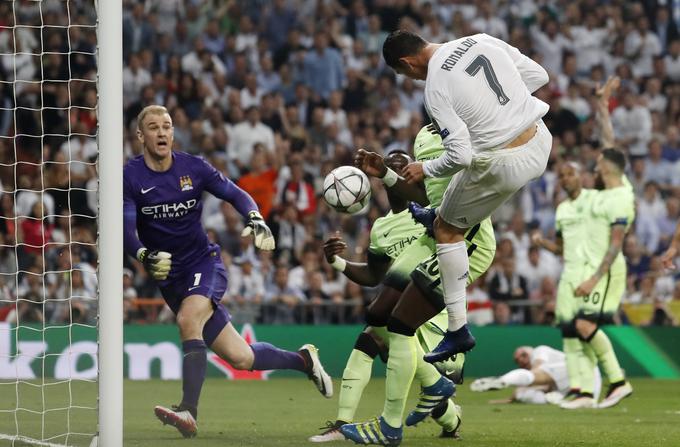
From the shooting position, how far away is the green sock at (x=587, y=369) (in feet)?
41.0

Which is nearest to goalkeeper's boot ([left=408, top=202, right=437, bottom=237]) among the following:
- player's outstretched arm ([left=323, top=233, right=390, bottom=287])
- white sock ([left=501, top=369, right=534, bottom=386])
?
player's outstretched arm ([left=323, top=233, right=390, bottom=287])

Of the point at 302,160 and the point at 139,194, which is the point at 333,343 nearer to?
the point at 302,160

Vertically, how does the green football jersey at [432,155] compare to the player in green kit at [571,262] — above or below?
above

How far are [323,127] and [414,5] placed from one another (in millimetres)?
3199

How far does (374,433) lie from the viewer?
7.91 m

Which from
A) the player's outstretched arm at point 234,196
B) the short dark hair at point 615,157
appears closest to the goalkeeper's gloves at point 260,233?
the player's outstretched arm at point 234,196

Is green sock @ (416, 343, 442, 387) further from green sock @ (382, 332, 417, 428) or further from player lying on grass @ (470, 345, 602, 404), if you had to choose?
player lying on grass @ (470, 345, 602, 404)

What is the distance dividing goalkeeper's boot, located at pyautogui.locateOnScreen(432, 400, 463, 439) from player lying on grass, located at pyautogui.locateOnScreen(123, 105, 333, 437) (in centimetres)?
145

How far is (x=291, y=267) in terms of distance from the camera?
17.0 meters

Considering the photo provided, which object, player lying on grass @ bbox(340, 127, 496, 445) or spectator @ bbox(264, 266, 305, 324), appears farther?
spectator @ bbox(264, 266, 305, 324)

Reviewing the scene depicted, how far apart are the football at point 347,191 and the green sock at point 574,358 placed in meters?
4.59

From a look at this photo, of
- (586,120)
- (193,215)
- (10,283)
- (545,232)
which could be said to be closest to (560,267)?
(545,232)

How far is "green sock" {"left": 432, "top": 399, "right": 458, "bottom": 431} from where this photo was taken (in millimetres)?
8672

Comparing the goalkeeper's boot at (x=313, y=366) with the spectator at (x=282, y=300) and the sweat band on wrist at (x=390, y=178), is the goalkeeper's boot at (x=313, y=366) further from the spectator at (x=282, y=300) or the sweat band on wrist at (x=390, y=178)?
the spectator at (x=282, y=300)
